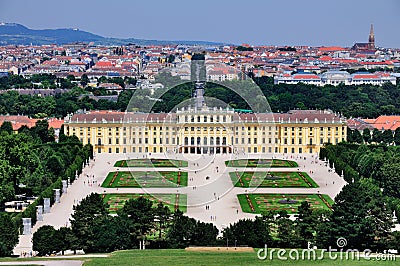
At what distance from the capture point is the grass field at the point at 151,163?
52.5 m

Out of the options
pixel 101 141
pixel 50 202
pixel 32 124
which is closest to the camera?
pixel 50 202

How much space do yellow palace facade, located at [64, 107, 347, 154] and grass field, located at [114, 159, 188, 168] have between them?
12.3 ft

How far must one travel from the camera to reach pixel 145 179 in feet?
154

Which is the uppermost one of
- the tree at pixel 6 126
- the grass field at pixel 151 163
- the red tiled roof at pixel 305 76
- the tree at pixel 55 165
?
the red tiled roof at pixel 305 76

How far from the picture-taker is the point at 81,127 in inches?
2301

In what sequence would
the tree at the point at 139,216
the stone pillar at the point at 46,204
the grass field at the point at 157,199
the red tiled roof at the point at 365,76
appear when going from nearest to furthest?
the tree at the point at 139,216
the stone pillar at the point at 46,204
the grass field at the point at 157,199
the red tiled roof at the point at 365,76

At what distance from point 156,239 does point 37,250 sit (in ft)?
12.4

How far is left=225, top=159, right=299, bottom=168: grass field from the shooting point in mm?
52625

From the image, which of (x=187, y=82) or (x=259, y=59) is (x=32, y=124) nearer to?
(x=187, y=82)

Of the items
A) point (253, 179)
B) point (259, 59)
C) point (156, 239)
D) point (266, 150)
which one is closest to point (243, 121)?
point (266, 150)

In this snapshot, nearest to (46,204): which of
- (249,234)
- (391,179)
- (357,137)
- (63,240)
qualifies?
(63,240)

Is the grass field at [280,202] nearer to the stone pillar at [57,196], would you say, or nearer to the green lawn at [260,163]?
the stone pillar at [57,196]

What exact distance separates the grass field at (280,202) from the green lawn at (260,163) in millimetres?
10583

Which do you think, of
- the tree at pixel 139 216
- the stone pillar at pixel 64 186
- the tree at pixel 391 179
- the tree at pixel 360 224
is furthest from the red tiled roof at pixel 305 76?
the tree at pixel 360 224
